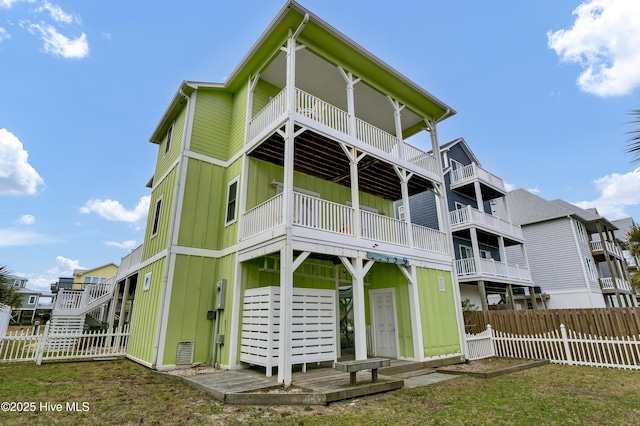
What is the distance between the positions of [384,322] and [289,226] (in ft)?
19.8

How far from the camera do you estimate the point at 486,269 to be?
18125 mm

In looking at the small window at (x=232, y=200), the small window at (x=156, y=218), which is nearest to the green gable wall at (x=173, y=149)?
the small window at (x=156, y=218)

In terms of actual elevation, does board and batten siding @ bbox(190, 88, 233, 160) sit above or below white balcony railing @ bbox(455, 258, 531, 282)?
above

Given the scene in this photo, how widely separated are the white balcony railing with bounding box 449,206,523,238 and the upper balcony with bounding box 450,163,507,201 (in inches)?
88.5

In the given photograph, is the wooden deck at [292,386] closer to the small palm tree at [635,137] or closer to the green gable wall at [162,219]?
the green gable wall at [162,219]

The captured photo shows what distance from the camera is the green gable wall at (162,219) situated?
428 inches

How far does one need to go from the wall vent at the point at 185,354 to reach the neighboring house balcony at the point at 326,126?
21.7ft

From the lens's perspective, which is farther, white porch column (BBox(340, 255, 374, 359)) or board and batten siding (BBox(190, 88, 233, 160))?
board and batten siding (BBox(190, 88, 233, 160))

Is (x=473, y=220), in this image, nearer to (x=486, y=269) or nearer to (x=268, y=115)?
(x=486, y=269)

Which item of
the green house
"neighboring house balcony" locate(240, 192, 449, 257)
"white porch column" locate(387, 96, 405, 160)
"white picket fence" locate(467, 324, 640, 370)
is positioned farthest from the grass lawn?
"white porch column" locate(387, 96, 405, 160)

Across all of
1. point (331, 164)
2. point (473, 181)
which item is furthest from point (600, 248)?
point (331, 164)

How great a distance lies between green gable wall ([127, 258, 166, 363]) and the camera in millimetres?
9742

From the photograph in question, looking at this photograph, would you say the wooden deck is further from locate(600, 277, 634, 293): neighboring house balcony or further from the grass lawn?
locate(600, 277, 634, 293): neighboring house balcony

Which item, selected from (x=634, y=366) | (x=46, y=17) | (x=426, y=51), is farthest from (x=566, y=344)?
(x=46, y=17)
